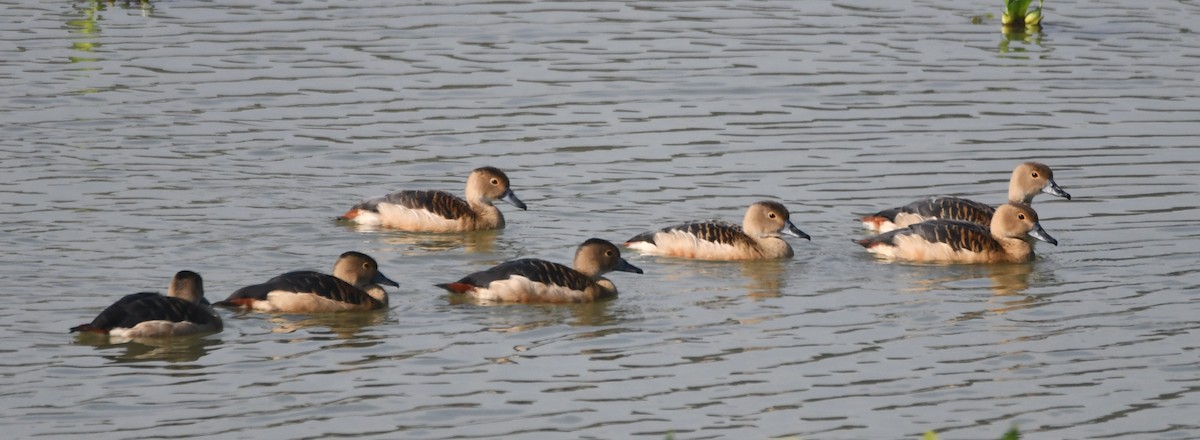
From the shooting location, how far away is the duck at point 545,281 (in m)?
14.3

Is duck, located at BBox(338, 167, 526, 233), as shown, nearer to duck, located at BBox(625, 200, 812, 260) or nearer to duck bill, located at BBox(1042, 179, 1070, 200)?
duck, located at BBox(625, 200, 812, 260)

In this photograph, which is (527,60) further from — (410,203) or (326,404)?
(326,404)

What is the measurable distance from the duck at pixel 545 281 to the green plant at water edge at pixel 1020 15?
42.7ft

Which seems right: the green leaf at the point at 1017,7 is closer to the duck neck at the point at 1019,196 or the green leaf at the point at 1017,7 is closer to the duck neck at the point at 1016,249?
the duck neck at the point at 1019,196

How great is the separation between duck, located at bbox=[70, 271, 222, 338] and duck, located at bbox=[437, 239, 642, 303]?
2.05 metres

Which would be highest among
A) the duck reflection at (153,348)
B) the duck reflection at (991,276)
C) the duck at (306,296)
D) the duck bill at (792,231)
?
the duck bill at (792,231)

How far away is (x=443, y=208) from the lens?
17.2m

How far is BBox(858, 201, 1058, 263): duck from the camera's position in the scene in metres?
16.1

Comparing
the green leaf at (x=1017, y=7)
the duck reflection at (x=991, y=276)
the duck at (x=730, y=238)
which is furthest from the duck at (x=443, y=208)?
the green leaf at (x=1017, y=7)

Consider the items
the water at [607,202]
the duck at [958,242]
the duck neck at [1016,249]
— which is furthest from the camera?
the duck neck at [1016,249]

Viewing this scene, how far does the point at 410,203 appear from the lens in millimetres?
17000

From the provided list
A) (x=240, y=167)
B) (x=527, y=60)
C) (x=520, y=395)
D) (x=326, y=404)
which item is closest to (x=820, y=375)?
(x=520, y=395)

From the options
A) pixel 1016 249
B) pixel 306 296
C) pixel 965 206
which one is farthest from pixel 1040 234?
pixel 306 296

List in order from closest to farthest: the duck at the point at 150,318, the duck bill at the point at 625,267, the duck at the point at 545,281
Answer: the duck at the point at 150,318
the duck at the point at 545,281
the duck bill at the point at 625,267
